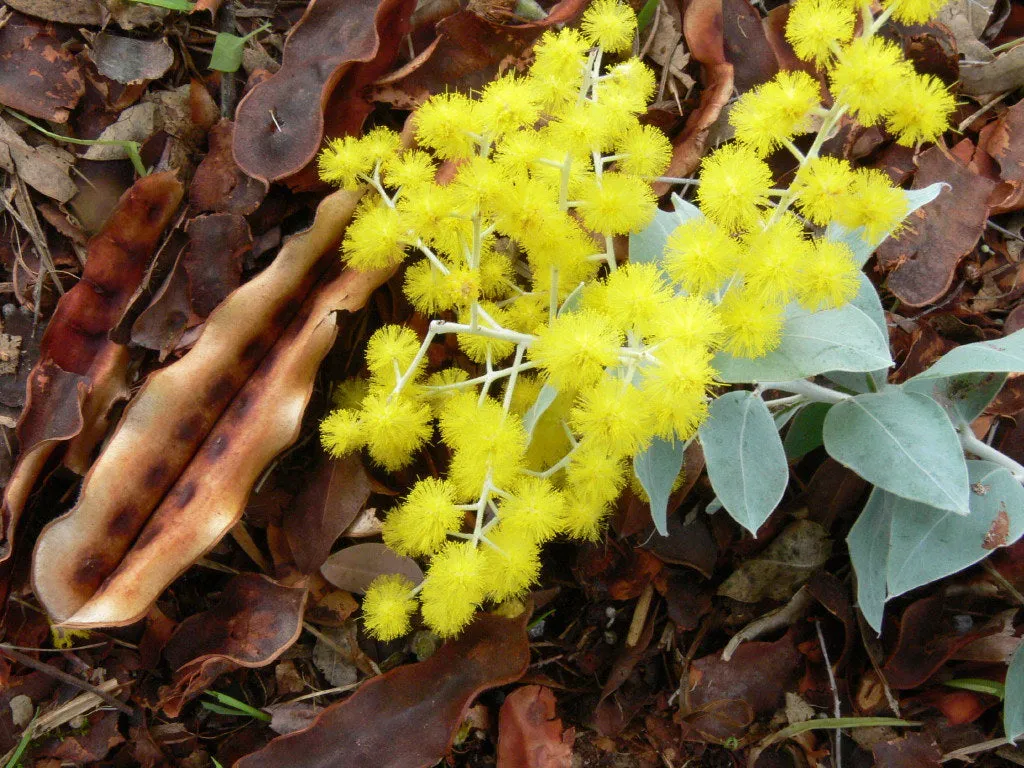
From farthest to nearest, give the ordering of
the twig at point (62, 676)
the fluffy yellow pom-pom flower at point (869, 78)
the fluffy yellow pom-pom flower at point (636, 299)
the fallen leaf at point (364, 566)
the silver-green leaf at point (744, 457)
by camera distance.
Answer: the fallen leaf at point (364, 566), the twig at point (62, 676), the silver-green leaf at point (744, 457), the fluffy yellow pom-pom flower at point (636, 299), the fluffy yellow pom-pom flower at point (869, 78)

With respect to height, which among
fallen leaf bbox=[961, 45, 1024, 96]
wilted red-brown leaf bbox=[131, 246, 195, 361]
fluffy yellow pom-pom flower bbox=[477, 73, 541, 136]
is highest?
fallen leaf bbox=[961, 45, 1024, 96]

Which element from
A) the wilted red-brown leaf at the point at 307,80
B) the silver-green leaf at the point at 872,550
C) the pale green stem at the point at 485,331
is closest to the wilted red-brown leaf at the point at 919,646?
the silver-green leaf at the point at 872,550

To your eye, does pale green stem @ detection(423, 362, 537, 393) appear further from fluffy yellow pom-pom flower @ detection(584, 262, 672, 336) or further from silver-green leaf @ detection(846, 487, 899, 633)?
silver-green leaf @ detection(846, 487, 899, 633)

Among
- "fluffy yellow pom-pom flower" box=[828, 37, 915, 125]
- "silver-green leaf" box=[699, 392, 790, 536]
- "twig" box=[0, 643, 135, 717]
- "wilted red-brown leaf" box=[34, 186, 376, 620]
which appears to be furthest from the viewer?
"twig" box=[0, 643, 135, 717]

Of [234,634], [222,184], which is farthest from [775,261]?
[234,634]

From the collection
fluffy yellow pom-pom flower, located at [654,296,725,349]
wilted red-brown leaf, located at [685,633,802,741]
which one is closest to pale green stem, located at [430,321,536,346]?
fluffy yellow pom-pom flower, located at [654,296,725,349]

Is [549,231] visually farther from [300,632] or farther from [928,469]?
[300,632]

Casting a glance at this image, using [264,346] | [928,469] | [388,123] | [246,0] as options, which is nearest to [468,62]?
[388,123]

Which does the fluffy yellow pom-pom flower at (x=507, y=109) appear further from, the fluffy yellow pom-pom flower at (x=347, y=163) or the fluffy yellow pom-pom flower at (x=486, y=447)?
the fluffy yellow pom-pom flower at (x=486, y=447)
